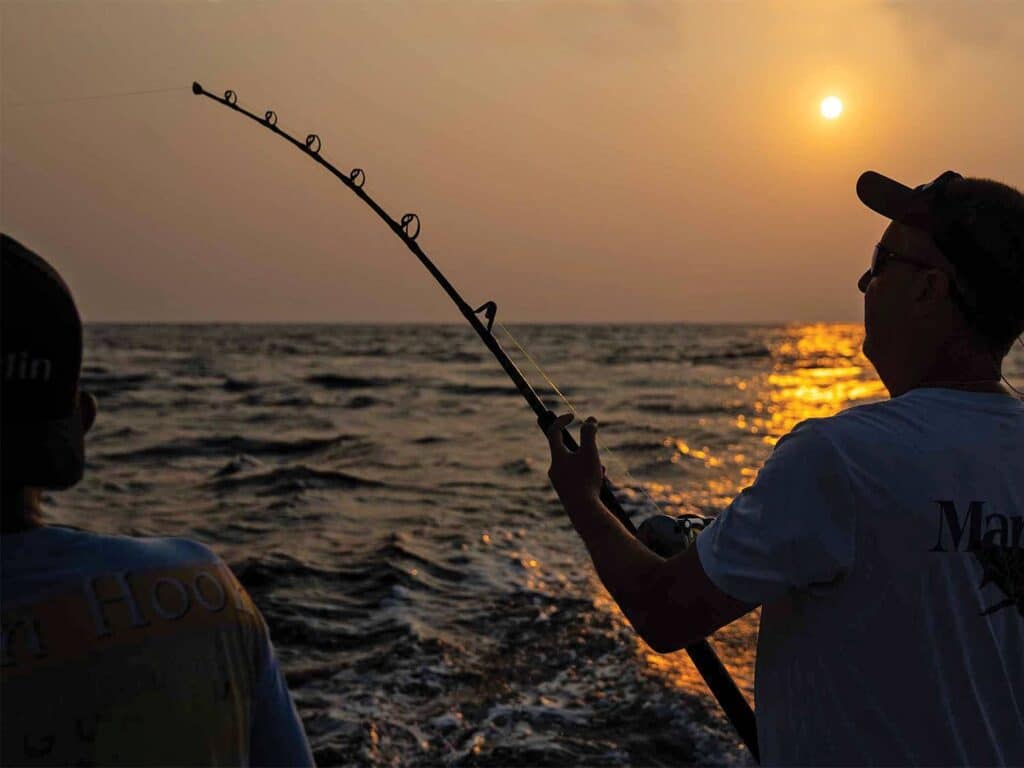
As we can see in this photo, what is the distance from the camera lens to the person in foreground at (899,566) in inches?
68.1

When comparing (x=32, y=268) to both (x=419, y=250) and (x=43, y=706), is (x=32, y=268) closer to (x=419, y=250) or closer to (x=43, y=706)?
(x=43, y=706)

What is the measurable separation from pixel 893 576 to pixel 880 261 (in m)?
0.65

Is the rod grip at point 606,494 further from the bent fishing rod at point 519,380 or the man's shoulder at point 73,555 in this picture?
the man's shoulder at point 73,555

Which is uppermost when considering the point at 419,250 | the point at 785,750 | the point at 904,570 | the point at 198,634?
the point at 419,250

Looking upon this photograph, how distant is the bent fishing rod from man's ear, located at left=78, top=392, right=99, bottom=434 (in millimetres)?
1112

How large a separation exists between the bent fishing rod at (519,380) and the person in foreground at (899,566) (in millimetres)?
362

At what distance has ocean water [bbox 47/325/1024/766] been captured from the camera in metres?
5.93

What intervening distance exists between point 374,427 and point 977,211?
18602mm

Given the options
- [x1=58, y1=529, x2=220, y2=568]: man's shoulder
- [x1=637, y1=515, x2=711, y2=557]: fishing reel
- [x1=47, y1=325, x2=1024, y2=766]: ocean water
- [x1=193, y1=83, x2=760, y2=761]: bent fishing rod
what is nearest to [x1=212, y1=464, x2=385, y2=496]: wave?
[x1=47, y1=325, x2=1024, y2=766]: ocean water

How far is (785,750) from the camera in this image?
184 cm

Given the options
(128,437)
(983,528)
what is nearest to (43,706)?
(983,528)

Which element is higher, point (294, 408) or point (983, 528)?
point (983, 528)

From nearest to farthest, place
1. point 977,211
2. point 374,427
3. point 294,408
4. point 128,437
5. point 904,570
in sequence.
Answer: point 904,570
point 977,211
point 128,437
point 374,427
point 294,408

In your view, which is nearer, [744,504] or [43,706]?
[43,706]
